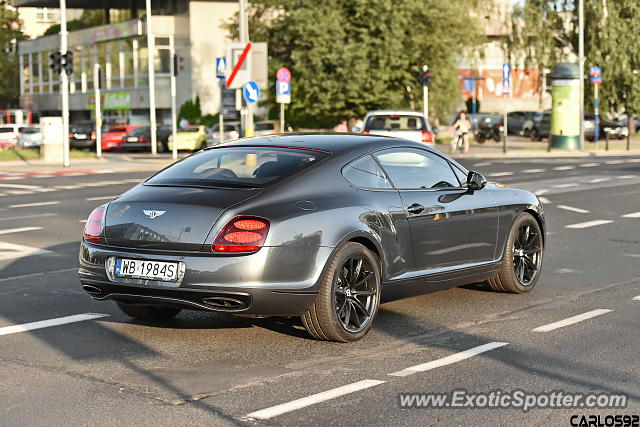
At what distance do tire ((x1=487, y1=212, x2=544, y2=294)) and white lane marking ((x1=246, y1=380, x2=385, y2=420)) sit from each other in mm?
3448

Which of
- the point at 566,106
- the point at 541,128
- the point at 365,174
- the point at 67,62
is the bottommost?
the point at 541,128

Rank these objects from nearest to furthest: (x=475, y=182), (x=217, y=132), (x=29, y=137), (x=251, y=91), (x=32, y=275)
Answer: (x=475, y=182) < (x=32, y=275) < (x=251, y=91) < (x=217, y=132) < (x=29, y=137)

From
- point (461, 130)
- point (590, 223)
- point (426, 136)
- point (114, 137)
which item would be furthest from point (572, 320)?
point (114, 137)

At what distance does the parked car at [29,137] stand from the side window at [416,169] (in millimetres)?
47535

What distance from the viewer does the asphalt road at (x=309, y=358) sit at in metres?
5.86

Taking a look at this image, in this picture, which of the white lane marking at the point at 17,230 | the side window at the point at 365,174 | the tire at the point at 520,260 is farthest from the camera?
the white lane marking at the point at 17,230

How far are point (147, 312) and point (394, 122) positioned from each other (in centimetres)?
2194

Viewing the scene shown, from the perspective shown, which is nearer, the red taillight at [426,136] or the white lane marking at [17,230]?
the white lane marking at [17,230]

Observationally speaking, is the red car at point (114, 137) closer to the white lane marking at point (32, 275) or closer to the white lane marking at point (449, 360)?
the white lane marking at point (32, 275)

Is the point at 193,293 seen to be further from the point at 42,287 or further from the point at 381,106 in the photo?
the point at 381,106

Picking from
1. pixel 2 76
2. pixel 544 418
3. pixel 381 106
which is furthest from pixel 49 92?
pixel 544 418

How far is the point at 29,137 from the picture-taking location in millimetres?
55375

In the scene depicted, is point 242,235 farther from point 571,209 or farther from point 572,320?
point 571,209

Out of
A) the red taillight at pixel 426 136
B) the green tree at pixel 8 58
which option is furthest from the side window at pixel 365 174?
the green tree at pixel 8 58
